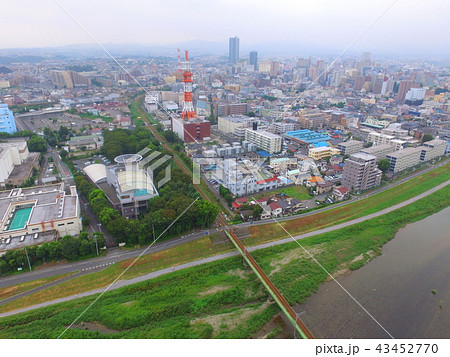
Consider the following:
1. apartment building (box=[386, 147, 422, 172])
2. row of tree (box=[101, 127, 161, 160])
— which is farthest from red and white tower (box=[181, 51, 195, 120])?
apartment building (box=[386, 147, 422, 172])

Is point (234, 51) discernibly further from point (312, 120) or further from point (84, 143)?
point (84, 143)

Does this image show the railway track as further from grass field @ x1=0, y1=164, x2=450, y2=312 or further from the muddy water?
the muddy water

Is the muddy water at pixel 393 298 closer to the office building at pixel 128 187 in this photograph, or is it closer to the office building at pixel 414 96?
the office building at pixel 128 187

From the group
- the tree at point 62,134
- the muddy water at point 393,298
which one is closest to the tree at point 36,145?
the tree at point 62,134

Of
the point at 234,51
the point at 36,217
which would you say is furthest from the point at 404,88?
the point at 234,51

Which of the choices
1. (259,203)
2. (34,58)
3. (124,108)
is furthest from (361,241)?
(34,58)

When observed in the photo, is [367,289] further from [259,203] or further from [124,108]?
[124,108]
